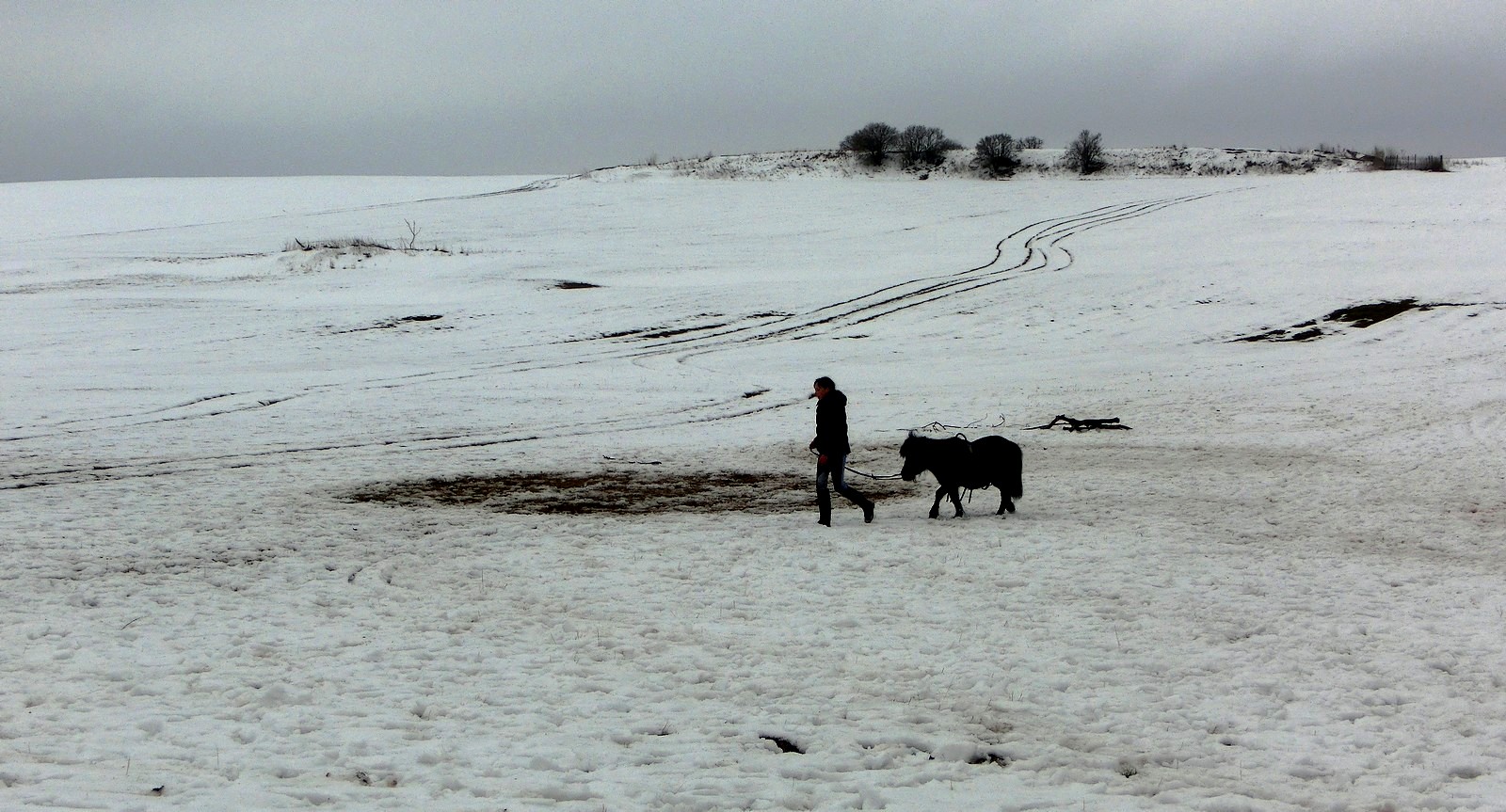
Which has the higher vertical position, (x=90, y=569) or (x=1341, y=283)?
(x=1341, y=283)

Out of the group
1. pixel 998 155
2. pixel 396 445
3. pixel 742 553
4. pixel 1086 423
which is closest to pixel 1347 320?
pixel 1086 423

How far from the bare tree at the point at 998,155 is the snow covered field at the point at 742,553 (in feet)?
152

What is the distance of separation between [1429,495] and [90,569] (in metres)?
18.4

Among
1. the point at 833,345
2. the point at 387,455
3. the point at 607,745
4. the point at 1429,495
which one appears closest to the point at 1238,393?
the point at 1429,495

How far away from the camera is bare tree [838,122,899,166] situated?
87.5 m

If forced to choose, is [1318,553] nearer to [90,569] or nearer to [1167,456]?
[1167,456]

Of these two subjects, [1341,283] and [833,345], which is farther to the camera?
[1341,283]

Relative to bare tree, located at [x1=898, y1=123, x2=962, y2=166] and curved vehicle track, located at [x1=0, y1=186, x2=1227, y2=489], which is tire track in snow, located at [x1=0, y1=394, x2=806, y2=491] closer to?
→ curved vehicle track, located at [x1=0, y1=186, x2=1227, y2=489]

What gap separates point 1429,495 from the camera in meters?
15.9

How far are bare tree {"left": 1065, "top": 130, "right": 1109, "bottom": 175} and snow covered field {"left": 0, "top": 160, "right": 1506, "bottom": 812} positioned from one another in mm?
47126

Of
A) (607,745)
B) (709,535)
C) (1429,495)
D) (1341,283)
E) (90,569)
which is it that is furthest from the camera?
(1341,283)

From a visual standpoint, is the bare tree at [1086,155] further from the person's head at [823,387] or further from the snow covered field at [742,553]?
the person's head at [823,387]

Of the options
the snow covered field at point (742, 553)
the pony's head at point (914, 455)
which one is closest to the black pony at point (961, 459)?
the pony's head at point (914, 455)

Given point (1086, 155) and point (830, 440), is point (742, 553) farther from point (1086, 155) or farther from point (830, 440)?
point (1086, 155)
